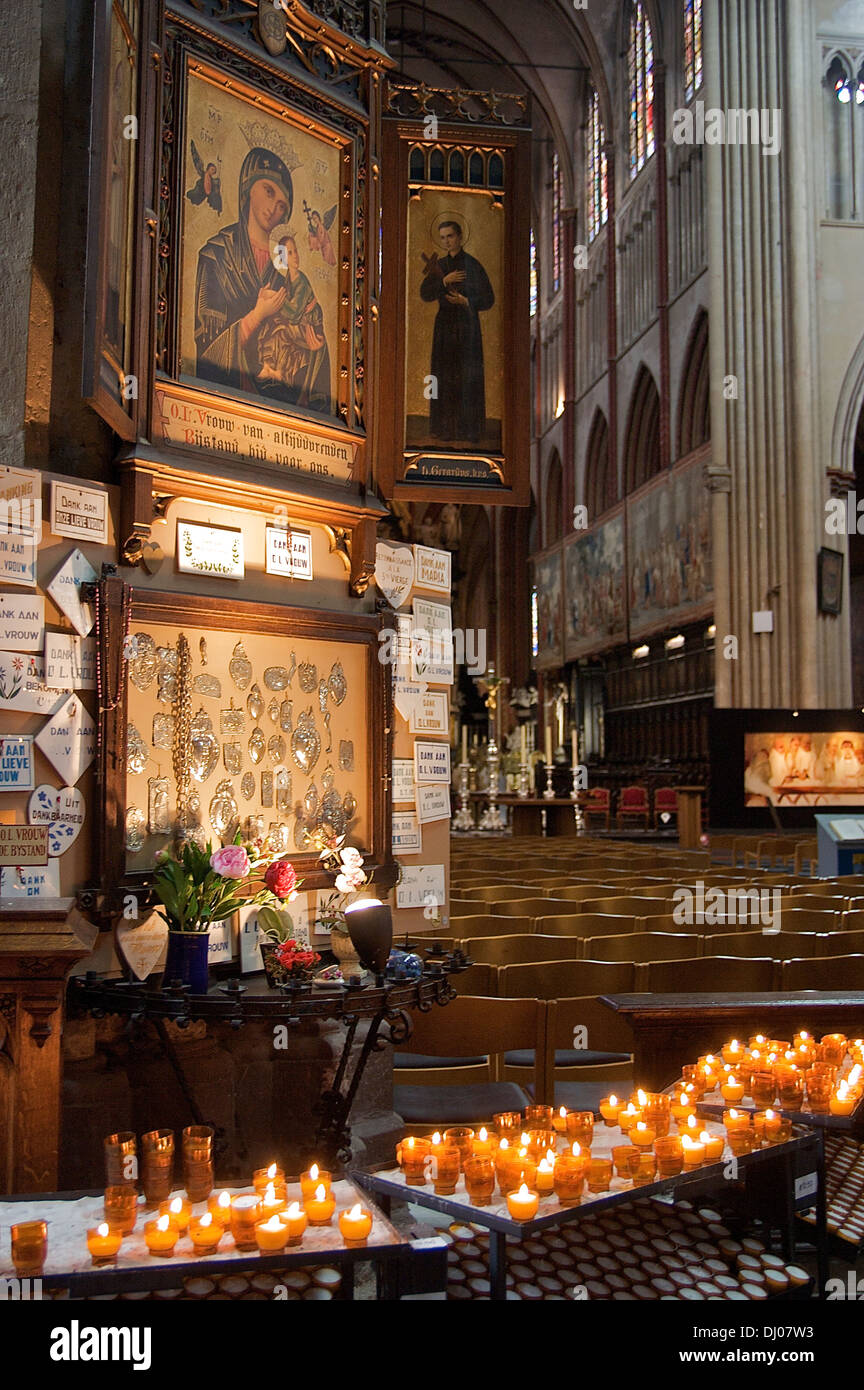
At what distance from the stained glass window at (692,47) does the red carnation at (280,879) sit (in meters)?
21.8

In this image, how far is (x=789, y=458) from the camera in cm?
1914

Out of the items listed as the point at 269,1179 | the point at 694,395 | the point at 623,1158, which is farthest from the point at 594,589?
the point at 269,1179

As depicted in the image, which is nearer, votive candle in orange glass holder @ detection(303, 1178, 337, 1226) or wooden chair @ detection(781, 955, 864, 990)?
votive candle in orange glass holder @ detection(303, 1178, 337, 1226)

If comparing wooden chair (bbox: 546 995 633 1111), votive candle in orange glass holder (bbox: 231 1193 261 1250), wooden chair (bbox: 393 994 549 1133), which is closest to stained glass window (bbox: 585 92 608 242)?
wooden chair (bbox: 546 995 633 1111)

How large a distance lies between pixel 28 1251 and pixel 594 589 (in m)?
24.9

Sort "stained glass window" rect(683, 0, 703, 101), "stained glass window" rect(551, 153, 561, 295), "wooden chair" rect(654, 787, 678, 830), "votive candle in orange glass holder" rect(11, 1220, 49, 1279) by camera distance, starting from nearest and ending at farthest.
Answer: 1. "votive candle in orange glass holder" rect(11, 1220, 49, 1279)
2. "wooden chair" rect(654, 787, 678, 830)
3. "stained glass window" rect(683, 0, 703, 101)
4. "stained glass window" rect(551, 153, 561, 295)

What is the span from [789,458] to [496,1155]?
59.5 ft

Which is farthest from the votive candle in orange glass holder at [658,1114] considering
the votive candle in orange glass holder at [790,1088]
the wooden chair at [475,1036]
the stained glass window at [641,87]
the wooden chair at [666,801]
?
the stained glass window at [641,87]

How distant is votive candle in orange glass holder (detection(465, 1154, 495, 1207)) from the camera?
2539 mm

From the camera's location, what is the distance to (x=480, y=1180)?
2.54 meters

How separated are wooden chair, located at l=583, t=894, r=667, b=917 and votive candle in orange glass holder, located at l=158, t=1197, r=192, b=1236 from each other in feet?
16.1

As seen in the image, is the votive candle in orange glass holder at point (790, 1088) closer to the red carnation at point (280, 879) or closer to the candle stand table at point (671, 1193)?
the candle stand table at point (671, 1193)

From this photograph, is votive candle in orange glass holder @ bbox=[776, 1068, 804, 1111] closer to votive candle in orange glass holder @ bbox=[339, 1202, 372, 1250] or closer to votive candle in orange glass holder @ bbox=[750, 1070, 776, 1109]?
votive candle in orange glass holder @ bbox=[750, 1070, 776, 1109]
